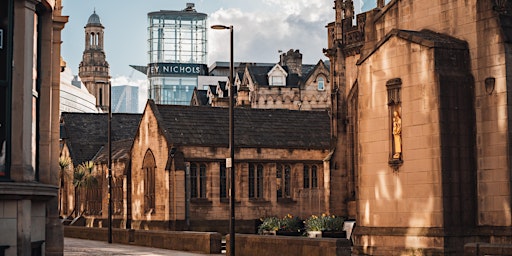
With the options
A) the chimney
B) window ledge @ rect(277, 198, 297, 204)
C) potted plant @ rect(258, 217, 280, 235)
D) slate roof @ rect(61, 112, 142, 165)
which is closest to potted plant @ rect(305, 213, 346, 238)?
potted plant @ rect(258, 217, 280, 235)

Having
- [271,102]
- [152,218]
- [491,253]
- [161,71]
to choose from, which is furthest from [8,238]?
[161,71]

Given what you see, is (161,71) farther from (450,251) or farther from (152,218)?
(450,251)

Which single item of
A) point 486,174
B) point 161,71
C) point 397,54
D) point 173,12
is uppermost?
point 173,12

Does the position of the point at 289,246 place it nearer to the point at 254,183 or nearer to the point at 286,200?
the point at 254,183

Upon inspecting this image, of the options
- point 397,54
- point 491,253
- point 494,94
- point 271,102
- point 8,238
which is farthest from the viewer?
point 271,102

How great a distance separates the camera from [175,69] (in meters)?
190

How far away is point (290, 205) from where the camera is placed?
57125 mm

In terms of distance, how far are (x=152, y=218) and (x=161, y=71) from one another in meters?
140

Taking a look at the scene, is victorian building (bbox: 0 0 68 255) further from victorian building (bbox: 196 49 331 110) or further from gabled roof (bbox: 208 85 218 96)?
gabled roof (bbox: 208 85 218 96)

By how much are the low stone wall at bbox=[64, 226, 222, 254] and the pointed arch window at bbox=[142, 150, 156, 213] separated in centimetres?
297

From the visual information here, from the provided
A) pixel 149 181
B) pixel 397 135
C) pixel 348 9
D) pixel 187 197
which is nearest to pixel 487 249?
pixel 397 135

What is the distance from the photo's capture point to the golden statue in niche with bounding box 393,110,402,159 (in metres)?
31.1

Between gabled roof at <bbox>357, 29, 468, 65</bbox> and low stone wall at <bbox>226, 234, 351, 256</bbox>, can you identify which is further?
gabled roof at <bbox>357, 29, 468, 65</bbox>

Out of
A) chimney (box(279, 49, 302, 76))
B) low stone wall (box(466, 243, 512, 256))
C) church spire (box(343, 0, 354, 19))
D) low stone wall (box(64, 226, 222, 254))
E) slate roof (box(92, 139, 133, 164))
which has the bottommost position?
low stone wall (box(64, 226, 222, 254))
